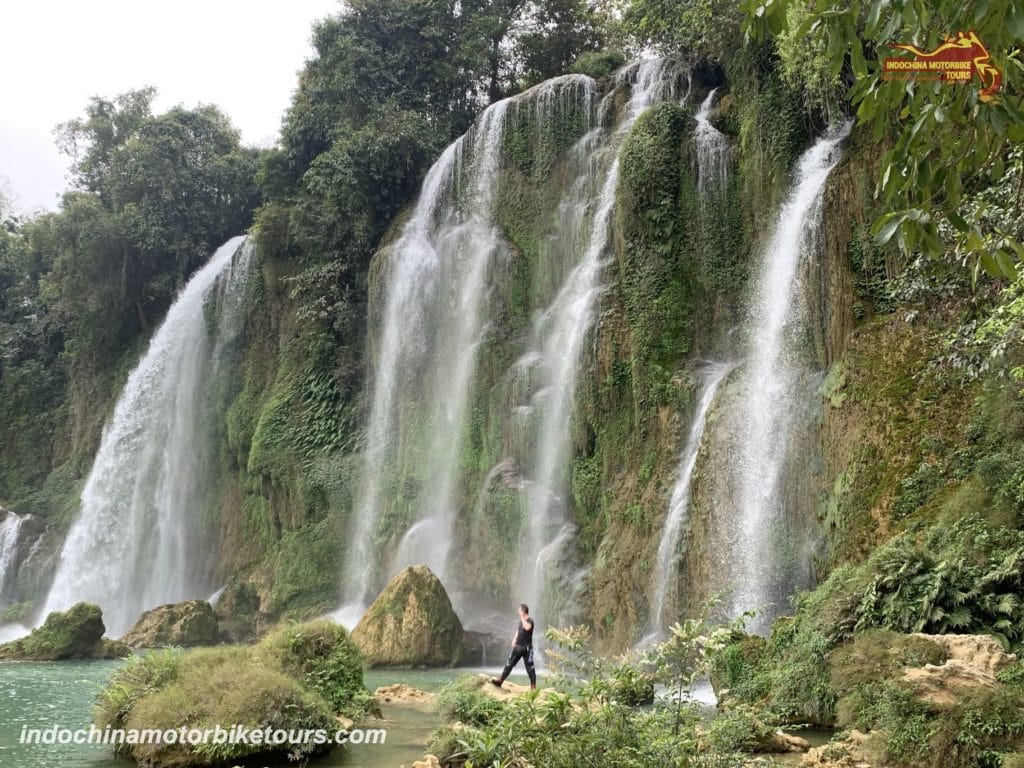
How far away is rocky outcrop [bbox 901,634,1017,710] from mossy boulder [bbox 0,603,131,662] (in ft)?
53.1

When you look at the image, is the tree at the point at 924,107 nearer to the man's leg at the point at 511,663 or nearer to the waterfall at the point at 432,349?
the man's leg at the point at 511,663

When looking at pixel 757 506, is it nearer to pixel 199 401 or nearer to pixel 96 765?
pixel 96 765

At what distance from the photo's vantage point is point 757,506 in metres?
13.6

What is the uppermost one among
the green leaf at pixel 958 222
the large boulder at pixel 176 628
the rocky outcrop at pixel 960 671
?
the green leaf at pixel 958 222

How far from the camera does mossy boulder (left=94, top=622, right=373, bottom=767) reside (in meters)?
7.73

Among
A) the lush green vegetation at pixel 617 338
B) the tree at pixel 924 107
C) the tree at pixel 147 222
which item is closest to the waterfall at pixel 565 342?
the lush green vegetation at pixel 617 338

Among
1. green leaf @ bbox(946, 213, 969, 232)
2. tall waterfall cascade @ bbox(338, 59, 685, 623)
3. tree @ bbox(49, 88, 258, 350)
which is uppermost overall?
tree @ bbox(49, 88, 258, 350)

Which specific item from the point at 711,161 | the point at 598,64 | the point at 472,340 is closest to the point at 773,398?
the point at 711,161

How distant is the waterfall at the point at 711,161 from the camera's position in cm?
1895

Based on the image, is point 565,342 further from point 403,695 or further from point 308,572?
point 403,695

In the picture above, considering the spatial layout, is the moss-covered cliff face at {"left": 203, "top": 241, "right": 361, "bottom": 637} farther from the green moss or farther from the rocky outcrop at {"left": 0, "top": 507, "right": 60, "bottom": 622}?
the rocky outcrop at {"left": 0, "top": 507, "right": 60, "bottom": 622}

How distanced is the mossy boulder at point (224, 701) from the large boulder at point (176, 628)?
37.8ft

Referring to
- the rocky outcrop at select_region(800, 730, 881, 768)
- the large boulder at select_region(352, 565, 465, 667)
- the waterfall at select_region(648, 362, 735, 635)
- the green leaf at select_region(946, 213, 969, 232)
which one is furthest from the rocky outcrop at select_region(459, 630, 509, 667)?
the green leaf at select_region(946, 213, 969, 232)

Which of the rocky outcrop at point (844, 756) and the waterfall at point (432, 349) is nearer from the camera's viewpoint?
the rocky outcrop at point (844, 756)
